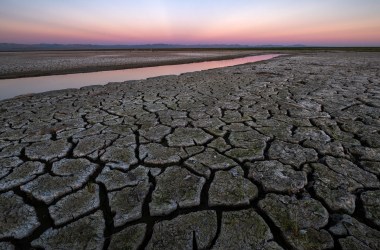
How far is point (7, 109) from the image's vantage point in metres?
4.54

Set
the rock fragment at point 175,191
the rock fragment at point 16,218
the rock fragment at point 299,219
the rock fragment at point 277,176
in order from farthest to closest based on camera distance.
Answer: the rock fragment at point 277,176
the rock fragment at point 175,191
the rock fragment at point 16,218
the rock fragment at point 299,219

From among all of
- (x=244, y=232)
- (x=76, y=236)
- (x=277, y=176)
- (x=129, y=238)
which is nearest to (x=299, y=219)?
(x=244, y=232)

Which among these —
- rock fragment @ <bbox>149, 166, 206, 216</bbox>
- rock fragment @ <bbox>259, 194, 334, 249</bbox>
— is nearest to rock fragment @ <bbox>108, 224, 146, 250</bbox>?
rock fragment @ <bbox>149, 166, 206, 216</bbox>

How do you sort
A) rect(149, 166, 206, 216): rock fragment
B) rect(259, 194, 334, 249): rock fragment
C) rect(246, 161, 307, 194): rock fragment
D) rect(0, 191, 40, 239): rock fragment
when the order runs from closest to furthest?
rect(259, 194, 334, 249): rock fragment < rect(0, 191, 40, 239): rock fragment < rect(149, 166, 206, 216): rock fragment < rect(246, 161, 307, 194): rock fragment

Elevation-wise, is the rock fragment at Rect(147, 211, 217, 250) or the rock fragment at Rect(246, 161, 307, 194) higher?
the rock fragment at Rect(246, 161, 307, 194)

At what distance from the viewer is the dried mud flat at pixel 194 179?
1.45 m

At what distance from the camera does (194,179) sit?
6.55ft

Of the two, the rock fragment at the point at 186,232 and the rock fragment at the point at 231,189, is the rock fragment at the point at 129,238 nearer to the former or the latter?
the rock fragment at the point at 186,232

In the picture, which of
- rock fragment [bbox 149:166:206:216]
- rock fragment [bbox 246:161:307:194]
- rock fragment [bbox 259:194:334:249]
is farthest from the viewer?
rock fragment [bbox 246:161:307:194]


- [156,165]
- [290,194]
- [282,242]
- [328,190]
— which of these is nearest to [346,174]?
[328,190]

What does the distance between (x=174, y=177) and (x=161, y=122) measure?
59.4 inches

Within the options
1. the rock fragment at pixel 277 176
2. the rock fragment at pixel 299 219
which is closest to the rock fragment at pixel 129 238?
the rock fragment at pixel 299 219

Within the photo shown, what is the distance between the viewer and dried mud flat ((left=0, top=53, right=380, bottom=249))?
145 centimetres

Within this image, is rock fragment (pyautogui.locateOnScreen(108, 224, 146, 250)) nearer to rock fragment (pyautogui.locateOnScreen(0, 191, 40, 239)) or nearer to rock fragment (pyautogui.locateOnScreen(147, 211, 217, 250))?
rock fragment (pyautogui.locateOnScreen(147, 211, 217, 250))
